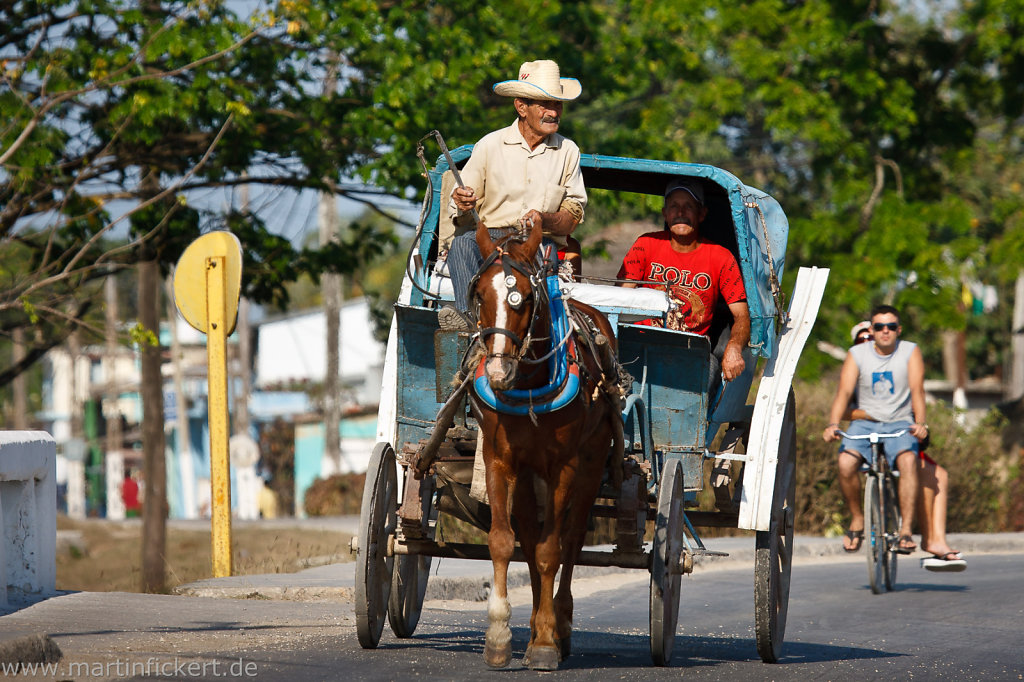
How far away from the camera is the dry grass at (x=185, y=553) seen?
46.0 feet

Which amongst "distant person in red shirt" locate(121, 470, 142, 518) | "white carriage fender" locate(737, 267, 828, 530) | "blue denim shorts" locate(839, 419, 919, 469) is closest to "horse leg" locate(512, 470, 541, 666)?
"white carriage fender" locate(737, 267, 828, 530)

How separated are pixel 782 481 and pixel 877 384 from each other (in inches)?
172

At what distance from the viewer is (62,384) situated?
83.4m

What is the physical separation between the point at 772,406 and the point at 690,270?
0.95 m

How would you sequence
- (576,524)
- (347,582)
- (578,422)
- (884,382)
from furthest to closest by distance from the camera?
1. (884,382)
2. (347,582)
3. (576,524)
4. (578,422)

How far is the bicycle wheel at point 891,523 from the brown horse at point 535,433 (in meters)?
6.05

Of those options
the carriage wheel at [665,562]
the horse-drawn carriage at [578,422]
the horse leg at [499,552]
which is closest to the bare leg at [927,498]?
the horse-drawn carriage at [578,422]

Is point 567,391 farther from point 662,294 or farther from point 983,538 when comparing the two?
point 983,538

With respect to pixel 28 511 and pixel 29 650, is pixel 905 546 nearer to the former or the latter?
pixel 28 511

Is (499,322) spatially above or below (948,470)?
above

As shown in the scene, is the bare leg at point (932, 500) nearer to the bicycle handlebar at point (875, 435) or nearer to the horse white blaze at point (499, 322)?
the bicycle handlebar at point (875, 435)

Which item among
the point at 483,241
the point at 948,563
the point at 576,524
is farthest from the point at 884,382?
the point at 483,241

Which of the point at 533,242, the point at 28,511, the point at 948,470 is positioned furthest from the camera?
the point at 948,470

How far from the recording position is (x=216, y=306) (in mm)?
11242
